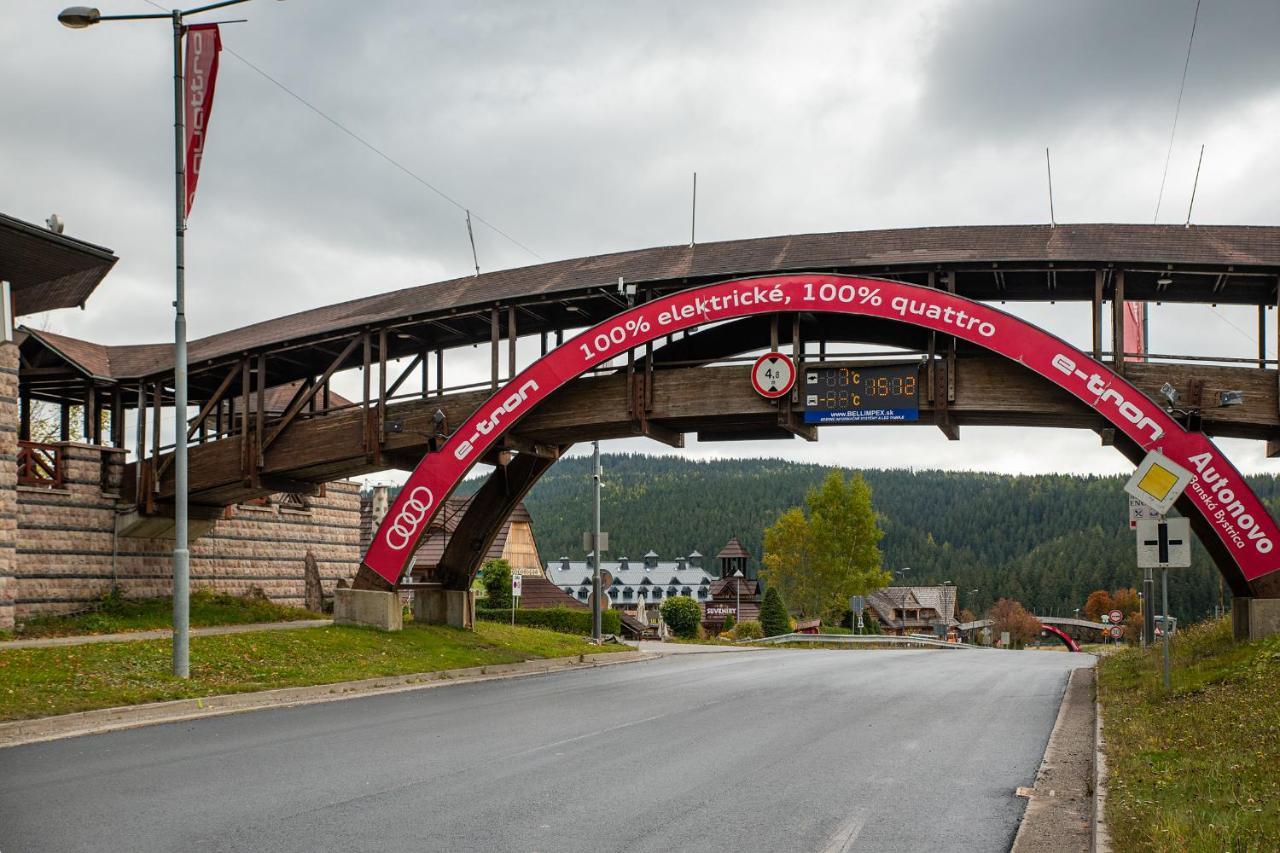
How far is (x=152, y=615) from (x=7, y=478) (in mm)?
6204

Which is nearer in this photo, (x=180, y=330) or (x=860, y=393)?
(x=180, y=330)

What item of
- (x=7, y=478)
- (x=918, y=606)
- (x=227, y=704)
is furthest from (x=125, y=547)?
(x=918, y=606)

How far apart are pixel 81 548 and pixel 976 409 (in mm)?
21654

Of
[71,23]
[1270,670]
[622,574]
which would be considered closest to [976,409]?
[1270,670]

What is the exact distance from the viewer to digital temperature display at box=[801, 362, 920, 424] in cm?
2334

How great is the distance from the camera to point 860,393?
23.7 metres

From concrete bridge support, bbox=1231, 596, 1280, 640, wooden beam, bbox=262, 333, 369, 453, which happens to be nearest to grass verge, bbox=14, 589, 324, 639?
wooden beam, bbox=262, 333, 369, 453

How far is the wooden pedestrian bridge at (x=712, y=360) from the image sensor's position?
22.0 meters

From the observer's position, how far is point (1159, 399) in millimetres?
22359

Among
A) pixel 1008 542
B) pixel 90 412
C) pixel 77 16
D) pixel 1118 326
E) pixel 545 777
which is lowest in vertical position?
pixel 1008 542

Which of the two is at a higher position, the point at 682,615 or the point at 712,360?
the point at 712,360

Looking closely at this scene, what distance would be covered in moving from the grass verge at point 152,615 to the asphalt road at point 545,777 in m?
10.9

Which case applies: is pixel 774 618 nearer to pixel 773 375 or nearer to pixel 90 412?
pixel 90 412

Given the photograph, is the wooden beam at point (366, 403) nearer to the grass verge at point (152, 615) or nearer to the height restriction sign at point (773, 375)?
the grass verge at point (152, 615)
